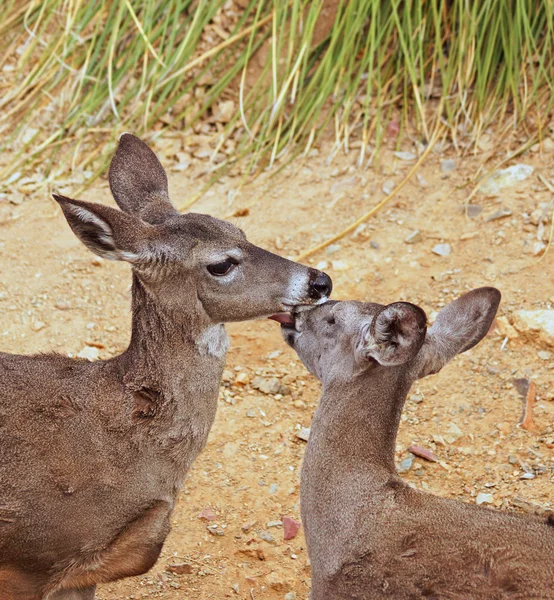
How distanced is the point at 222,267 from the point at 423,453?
2205mm

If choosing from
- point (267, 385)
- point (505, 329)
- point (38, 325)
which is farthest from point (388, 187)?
point (38, 325)

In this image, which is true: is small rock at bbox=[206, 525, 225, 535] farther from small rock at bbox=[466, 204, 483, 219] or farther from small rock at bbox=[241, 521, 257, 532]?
small rock at bbox=[466, 204, 483, 219]

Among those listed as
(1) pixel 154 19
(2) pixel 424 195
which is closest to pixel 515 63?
(2) pixel 424 195

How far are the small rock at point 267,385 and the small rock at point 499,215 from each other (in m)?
2.30

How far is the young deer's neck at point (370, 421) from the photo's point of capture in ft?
15.3

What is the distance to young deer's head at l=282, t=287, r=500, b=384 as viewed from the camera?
4.66m

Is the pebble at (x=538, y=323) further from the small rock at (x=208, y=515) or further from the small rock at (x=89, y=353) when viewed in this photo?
the small rock at (x=89, y=353)

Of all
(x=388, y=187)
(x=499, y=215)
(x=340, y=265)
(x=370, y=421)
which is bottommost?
(x=340, y=265)

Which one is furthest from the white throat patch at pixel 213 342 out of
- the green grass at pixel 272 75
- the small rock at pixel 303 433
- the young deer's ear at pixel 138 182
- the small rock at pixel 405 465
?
the green grass at pixel 272 75

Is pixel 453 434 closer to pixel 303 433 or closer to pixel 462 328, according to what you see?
pixel 303 433

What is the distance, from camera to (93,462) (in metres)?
4.53

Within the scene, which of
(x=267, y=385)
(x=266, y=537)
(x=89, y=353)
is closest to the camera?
(x=266, y=537)

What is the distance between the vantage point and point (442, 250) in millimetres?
7969

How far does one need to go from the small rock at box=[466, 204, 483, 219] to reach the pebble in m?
1.24
